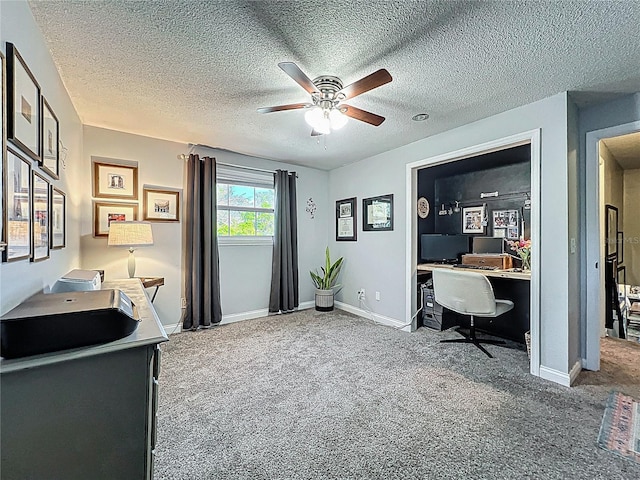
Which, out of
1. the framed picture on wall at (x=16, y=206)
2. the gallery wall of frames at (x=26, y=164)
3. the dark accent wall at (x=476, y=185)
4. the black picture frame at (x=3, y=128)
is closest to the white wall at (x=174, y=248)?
the gallery wall of frames at (x=26, y=164)

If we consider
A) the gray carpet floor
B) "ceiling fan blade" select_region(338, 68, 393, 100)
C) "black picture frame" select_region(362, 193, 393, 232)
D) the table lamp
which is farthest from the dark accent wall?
the table lamp

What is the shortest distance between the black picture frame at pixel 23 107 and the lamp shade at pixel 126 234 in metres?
1.46

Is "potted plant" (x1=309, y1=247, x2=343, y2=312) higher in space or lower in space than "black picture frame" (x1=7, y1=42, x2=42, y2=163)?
lower

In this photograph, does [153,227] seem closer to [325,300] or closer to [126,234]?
[126,234]

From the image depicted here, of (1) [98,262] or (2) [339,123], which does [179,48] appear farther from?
(1) [98,262]

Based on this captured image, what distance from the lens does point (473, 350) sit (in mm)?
3035

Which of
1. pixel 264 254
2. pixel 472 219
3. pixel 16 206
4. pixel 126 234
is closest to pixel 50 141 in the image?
pixel 16 206

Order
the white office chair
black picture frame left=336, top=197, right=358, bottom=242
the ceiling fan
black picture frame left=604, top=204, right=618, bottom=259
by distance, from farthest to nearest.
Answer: black picture frame left=336, top=197, right=358, bottom=242, black picture frame left=604, top=204, right=618, bottom=259, the white office chair, the ceiling fan

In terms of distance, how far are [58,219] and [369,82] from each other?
2.19m

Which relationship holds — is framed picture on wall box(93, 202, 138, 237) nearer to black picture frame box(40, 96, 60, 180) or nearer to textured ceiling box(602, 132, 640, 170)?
black picture frame box(40, 96, 60, 180)

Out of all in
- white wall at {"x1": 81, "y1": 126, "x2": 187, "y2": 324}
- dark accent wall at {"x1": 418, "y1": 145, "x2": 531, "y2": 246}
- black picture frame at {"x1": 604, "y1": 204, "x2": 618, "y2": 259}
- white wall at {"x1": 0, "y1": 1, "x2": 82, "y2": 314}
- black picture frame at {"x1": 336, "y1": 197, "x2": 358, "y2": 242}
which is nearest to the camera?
white wall at {"x1": 0, "y1": 1, "x2": 82, "y2": 314}

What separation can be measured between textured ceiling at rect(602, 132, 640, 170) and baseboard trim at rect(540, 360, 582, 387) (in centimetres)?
230

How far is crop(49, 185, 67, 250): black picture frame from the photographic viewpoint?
1867mm

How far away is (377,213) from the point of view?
4.16 metres
